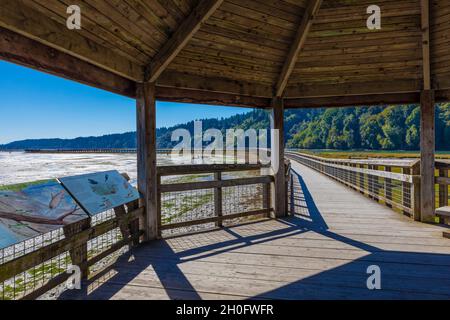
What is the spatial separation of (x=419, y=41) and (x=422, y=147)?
1913 mm

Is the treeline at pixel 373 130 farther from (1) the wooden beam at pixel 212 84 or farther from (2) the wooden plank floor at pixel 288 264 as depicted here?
(1) the wooden beam at pixel 212 84

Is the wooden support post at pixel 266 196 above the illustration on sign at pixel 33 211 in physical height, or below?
below

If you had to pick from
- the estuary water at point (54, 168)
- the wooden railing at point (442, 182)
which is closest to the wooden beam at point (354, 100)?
the wooden railing at point (442, 182)

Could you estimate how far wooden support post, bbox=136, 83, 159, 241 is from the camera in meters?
4.09

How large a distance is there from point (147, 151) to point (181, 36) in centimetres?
177

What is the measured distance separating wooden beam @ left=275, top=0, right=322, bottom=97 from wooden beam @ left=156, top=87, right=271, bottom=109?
46 cm

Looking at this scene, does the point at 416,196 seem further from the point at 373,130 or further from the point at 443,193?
the point at 373,130

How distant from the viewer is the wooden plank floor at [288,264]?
2582 mm

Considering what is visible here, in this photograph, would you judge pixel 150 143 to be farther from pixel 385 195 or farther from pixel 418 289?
pixel 385 195

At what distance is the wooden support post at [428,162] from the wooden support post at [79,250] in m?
5.61

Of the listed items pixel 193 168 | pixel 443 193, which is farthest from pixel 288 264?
pixel 443 193

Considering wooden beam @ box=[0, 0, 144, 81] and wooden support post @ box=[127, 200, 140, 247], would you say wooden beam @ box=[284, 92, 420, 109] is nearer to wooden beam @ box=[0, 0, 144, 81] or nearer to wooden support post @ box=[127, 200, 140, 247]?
wooden beam @ box=[0, 0, 144, 81]

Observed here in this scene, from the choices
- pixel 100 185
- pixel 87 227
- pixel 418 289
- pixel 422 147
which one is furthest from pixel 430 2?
pixel 87 227

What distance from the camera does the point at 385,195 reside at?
21.3ft
